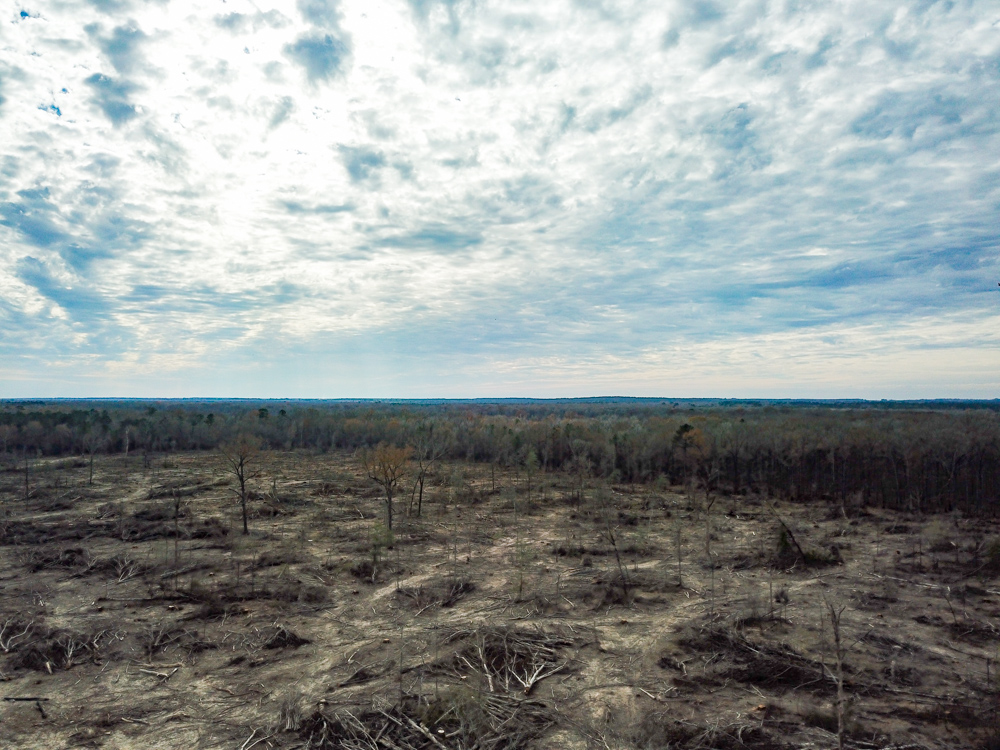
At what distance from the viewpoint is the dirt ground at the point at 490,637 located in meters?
8.16

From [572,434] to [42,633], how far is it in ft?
155

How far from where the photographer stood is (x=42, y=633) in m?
11.5

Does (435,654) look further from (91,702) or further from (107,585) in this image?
(107,585)

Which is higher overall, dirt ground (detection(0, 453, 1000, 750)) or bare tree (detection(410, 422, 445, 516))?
bare tree (detection(410, 422, 445, 516))

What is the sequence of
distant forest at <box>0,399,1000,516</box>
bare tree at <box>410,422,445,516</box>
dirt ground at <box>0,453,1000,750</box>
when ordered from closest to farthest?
dirt ground at <box>0,453,1000,750</box>, bare tree at <box>410,422,445,516</box>, distant forest at <box>0,399,1000,516</box>

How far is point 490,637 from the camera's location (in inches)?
441

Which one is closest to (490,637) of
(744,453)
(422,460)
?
(422,460)

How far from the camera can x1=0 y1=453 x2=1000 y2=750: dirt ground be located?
8164mm

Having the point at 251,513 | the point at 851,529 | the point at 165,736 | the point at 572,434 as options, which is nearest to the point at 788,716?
the point at 165,736

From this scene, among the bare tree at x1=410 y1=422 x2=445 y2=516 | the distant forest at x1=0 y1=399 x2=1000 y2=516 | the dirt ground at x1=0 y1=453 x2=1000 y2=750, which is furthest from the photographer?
the distant forest at x1=0 y1=399 x2=1000 y2=516

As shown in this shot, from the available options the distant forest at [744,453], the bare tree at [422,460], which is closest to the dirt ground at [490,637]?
the bare tree at [422,460]

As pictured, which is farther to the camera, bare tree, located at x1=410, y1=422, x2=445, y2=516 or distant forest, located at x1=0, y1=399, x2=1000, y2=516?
distant forest, located at x1=0, y1=399, x2=1000, y2=516

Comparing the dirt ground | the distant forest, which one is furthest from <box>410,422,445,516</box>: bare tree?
the dirt ground

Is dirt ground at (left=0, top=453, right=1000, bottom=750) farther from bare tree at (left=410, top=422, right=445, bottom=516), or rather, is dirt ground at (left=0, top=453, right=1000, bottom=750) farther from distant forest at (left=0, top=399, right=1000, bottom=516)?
distant forest at (left=0, top=399, right=1000, bottom=516)
